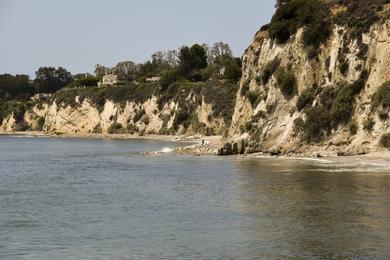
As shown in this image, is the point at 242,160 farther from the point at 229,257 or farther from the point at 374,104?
the point at 229,257

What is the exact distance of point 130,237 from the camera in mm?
23219

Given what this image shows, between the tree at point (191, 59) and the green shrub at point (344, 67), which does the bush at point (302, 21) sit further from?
the tree at point (191, 59)

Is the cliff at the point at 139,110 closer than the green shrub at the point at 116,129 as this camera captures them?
Yes

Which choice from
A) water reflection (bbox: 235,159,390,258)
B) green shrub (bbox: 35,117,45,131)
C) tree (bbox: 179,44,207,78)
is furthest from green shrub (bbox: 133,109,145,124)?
water reflection (bbox: 235,159,390,258)

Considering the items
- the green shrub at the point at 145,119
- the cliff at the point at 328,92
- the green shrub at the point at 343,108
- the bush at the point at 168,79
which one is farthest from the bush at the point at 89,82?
the green shrub at the point at 343,108

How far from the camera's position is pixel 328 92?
53.8 meters

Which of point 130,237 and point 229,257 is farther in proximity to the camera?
point 130,237

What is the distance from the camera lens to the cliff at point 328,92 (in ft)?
163

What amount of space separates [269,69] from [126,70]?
107563 mm

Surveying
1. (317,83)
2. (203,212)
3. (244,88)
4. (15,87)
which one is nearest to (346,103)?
(317,83)

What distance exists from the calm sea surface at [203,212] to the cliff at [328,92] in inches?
167

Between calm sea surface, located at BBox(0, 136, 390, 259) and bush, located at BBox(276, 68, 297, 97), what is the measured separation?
1038cm

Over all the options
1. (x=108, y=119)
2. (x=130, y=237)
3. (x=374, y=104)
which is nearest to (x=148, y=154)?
(x=374, y=104)

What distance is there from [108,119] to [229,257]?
106 metres
